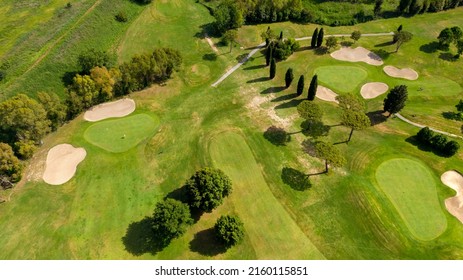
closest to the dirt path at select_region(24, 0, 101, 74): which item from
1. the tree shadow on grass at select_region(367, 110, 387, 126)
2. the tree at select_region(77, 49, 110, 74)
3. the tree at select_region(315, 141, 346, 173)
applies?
the tree at select_region(77, 49, 110, 74)

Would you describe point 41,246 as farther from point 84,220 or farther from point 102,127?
point 102,127

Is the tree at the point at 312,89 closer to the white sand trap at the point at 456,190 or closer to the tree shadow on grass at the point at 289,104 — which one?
the tree shadow on grass at the point at 289,104

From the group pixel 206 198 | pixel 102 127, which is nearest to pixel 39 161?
pixel 102 127

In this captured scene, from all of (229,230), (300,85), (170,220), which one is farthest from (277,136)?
(170,220)

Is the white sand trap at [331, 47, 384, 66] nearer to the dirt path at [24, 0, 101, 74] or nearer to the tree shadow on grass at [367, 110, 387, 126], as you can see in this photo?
the tree shadow on grass at [367, 110, 387, 126]

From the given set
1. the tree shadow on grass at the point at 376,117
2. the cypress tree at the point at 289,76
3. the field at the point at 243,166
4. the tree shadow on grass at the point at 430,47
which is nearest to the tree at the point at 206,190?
the field at the point at 243,166
